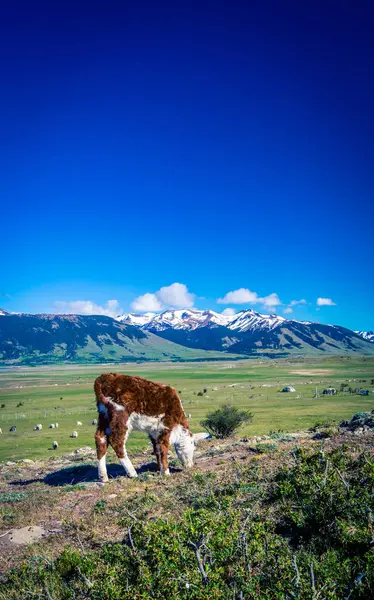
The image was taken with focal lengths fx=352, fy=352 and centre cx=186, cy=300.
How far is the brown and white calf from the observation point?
13594 mm

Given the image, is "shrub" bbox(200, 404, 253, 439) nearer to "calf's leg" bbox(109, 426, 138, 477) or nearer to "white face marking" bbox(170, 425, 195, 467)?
"white face marking" bbox(170, 425, 195, 467)

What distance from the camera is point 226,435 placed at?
88.6 feet

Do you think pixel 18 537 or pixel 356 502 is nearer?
pixel 356 502

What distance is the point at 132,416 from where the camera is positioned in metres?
13.7

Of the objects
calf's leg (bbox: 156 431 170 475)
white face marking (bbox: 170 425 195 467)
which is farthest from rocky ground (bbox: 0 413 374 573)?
white face marking (bbox: 170 425 195 467)

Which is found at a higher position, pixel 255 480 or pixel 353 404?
pixel 255 480

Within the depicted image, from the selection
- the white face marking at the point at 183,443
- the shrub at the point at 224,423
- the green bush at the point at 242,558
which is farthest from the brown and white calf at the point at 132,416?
the shrub at the point at 224,423

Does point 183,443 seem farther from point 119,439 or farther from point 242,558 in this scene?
point 242,558

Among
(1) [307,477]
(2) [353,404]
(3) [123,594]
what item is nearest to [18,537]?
(3) [123,594]

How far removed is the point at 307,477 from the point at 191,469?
21.4 ft

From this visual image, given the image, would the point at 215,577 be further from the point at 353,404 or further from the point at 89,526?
the point at 353,404

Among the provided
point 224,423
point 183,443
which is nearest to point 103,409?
point 183,443

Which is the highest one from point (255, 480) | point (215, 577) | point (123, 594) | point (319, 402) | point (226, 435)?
point (215, 577)

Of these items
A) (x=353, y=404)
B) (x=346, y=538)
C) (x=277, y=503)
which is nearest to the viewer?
(x=346, y=538)
